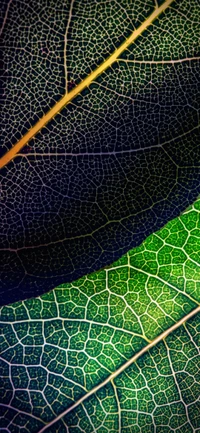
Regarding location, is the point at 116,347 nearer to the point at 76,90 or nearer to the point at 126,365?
the point at 126,365

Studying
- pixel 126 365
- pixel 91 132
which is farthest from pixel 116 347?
pixel 91 132

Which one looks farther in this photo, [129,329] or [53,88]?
[129,329]

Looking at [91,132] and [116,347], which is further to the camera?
[116,347]

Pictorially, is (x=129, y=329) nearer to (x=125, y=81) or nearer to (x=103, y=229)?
(x=103, y=229)

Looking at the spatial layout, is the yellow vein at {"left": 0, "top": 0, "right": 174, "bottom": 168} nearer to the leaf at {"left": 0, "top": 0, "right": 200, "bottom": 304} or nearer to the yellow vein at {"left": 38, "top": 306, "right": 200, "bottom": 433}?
the leaf at {"left": 0, "top": 0, "right": 200, "bottom": 304}

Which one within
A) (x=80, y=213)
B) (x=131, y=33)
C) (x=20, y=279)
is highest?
(x=131, y=33)

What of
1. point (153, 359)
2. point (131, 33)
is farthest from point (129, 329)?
point (131, 33)
